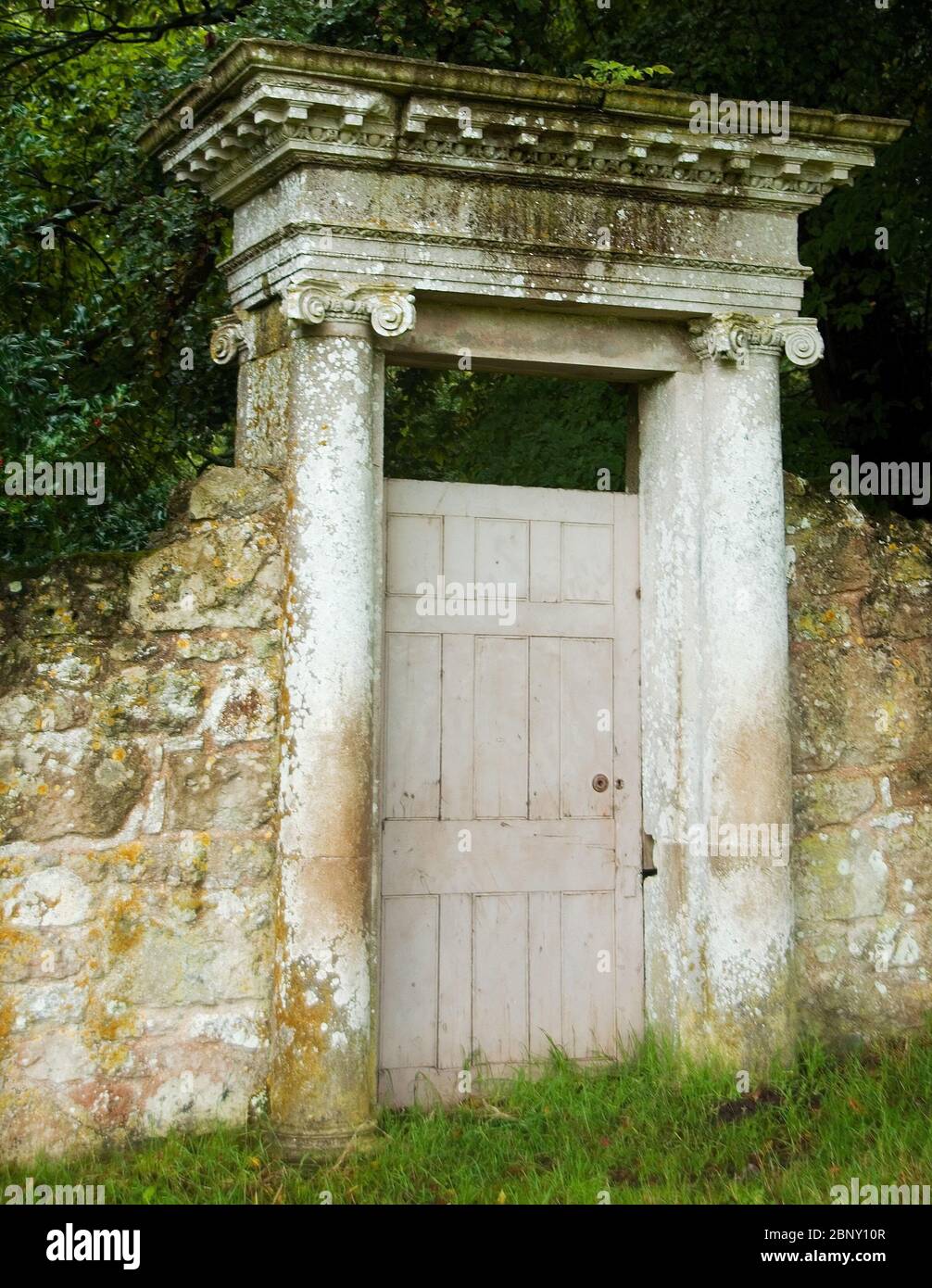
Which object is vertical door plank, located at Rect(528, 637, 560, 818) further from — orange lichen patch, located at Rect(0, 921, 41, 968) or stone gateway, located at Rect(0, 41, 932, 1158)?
orange lichen patch, located at Rect(0, 921, 41, 968)

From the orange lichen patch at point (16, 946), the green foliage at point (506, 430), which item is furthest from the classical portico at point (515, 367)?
the green foliage at point (506, 430)

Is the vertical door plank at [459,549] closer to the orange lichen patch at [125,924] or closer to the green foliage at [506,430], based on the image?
the orange lichen patch at [125,924]

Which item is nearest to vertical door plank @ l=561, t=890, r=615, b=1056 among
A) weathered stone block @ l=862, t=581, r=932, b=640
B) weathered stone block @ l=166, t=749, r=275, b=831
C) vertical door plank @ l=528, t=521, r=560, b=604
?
vertical door plank @ l=528, t=521, r=560, b=604

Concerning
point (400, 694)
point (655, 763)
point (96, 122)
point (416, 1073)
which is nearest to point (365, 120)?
point (400, 694)

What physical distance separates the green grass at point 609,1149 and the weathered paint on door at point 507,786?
0.26 metres

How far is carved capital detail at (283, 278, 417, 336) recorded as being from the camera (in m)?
4.50

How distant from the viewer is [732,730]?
16.2 ft

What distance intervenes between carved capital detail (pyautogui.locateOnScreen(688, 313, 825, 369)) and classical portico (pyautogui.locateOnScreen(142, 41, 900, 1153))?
0.03 feet

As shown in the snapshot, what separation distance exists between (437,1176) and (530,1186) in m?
0.30

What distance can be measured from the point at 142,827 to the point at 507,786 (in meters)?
1.36

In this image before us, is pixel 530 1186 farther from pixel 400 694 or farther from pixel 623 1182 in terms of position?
pixel 400 694

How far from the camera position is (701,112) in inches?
190

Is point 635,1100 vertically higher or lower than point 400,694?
lower

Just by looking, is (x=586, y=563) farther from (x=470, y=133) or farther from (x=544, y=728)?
(x=470, y=133)
